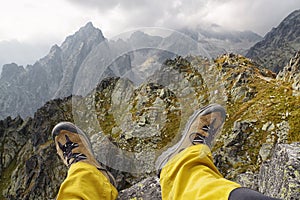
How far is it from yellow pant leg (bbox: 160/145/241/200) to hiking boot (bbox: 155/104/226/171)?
26cm

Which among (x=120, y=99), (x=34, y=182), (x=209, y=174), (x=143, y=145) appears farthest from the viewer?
(x=34, y=182)

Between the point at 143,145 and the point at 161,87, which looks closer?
the point at 161,87

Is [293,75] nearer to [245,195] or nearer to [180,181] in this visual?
[180,181]

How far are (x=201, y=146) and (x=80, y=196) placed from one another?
1912 mm

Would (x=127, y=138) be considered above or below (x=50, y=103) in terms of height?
below

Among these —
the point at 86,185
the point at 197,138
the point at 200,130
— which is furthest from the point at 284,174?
the point at 86,185

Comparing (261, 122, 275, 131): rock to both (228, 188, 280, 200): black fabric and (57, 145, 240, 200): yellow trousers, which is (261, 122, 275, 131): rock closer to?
(57, 145, 240, 200): yellow trousers

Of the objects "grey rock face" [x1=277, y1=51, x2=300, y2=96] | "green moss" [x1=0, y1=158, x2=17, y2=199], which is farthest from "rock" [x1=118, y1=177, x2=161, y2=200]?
"green moss" [x1=0, y1=158, x2=17, y2=199]

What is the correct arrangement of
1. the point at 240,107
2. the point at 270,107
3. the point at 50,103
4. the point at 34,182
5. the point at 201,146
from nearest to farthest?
the point at 201,146 → the point at 270,107 → the point at 240,107 → the point at 34,182 → the point at 50,103

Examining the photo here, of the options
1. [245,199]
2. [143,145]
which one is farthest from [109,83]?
[245,199]

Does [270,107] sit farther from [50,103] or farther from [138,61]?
[50,103]

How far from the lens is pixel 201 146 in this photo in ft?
14.6

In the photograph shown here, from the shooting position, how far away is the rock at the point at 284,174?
12.3 ft

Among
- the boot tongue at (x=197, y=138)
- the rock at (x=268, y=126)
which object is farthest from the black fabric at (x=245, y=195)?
the rock at (x=268, y=126)
